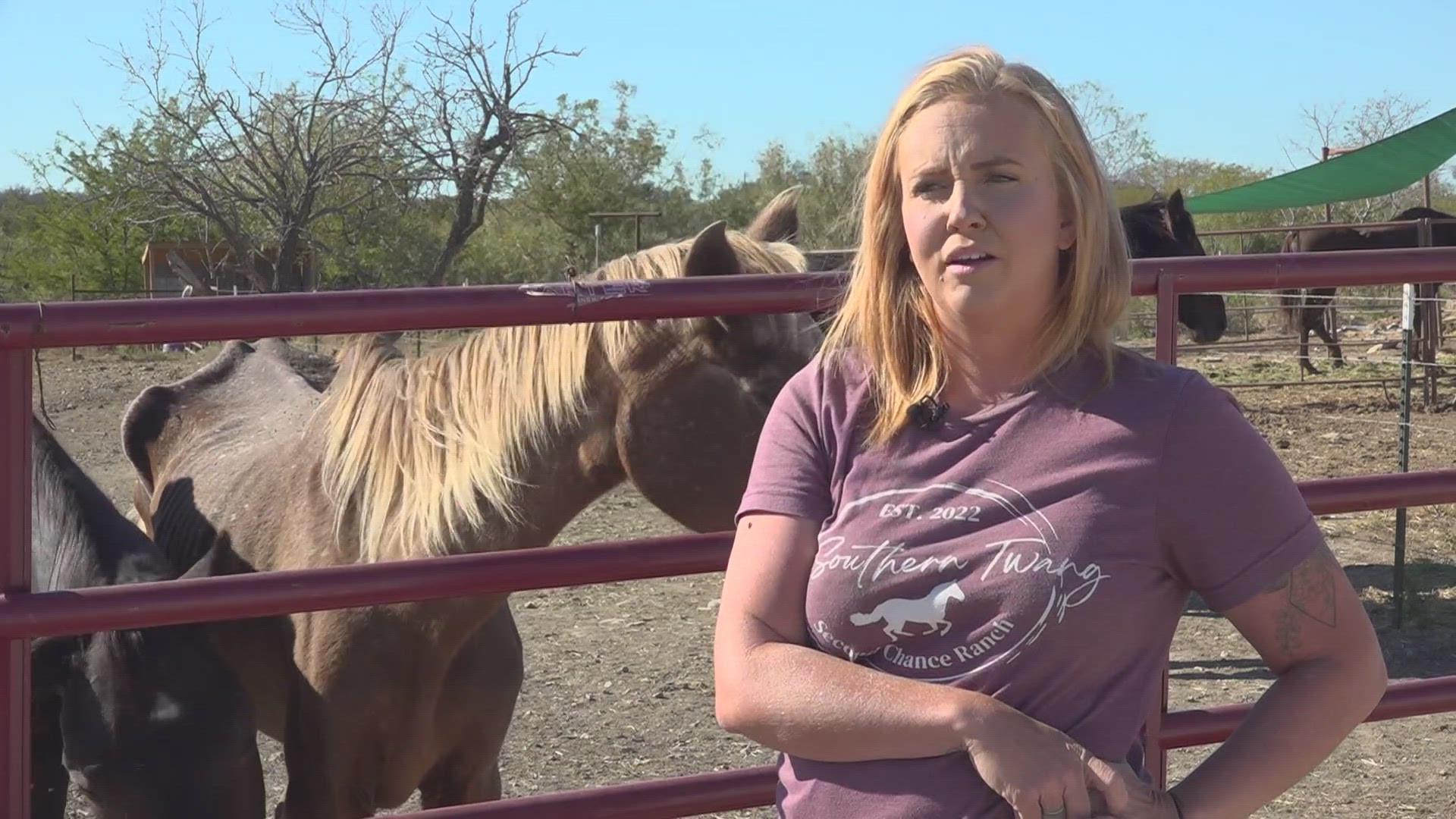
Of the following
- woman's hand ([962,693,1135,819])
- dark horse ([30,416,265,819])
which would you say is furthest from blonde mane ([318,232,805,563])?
woman's hand ([962,693,1135,819])

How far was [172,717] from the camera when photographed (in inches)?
98.5

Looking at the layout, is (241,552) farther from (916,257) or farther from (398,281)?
(398,281)

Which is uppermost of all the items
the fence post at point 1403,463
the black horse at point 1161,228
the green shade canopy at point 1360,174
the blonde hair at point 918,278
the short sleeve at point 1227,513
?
the green shade canopy at point 1360,174

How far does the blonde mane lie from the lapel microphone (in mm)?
1021

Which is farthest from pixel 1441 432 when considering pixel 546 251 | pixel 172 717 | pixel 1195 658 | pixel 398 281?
pixel 546 251

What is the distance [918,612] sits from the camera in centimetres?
143

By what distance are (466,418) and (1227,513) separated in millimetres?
1708

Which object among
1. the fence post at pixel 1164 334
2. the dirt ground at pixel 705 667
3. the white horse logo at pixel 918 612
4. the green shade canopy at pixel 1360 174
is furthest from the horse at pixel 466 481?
the green shade canopy at pixel 1360 174

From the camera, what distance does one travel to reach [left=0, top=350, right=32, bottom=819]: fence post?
1765 millimetres

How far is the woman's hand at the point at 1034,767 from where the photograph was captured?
135 centimetres

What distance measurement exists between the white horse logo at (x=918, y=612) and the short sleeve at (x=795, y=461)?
14 cm

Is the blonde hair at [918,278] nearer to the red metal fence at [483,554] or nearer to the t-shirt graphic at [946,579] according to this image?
the t-shirt graphic at [946,579]

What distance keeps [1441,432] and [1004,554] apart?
11048mm

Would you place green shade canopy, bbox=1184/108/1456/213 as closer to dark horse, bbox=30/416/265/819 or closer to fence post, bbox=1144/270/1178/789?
fence post, bbox=1144/270/1178/789
